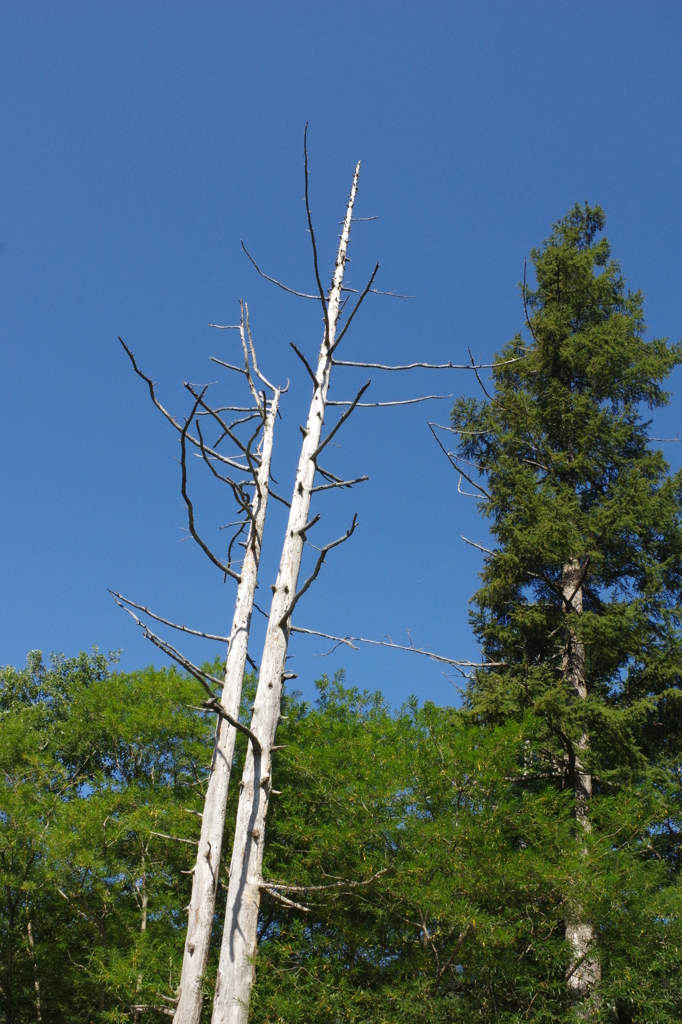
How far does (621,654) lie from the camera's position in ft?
28.2

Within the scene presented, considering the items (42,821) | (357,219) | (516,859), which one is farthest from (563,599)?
(42,821)

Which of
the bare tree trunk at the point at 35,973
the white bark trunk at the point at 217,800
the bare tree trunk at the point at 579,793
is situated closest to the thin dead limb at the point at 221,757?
the white bark trunk at the point at 217,800

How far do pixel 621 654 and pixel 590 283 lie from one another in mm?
5734

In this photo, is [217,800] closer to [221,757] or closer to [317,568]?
[221,757]

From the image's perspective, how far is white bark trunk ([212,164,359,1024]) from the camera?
401cm

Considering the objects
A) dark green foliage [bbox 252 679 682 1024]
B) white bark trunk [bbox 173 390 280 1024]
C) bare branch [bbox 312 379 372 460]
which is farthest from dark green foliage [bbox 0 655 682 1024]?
Answer: bare branch [bbox 312 379 372 460]

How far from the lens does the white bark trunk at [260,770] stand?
13.1 ft

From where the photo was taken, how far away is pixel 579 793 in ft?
24.3

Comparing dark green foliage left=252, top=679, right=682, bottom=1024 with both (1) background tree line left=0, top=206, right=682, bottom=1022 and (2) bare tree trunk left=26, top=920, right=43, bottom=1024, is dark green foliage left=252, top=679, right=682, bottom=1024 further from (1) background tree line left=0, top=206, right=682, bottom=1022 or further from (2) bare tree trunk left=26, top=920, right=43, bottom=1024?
(2) bare tree trunk left=26, top=920, right=43, bottom=1024

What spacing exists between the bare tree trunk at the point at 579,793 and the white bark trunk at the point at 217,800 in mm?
2746

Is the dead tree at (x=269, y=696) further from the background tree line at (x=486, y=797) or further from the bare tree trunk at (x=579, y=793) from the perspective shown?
the bare tree trunk at (x=579, y=793)

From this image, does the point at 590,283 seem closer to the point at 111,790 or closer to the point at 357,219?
the point at 357,219

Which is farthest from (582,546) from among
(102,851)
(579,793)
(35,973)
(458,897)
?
(35,973)

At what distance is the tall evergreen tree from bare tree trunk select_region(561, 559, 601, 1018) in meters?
0.02
